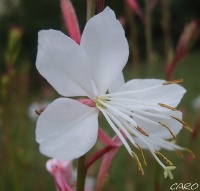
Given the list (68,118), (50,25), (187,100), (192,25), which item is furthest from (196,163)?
(50,25)

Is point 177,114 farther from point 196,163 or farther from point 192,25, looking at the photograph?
point 196,163

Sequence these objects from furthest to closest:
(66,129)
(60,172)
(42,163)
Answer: (42,163) < (60,172) < (66,129)

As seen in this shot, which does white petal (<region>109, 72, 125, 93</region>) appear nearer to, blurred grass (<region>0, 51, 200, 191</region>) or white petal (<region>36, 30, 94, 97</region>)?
white petal (<region>36, 30, 94, 97</region>)

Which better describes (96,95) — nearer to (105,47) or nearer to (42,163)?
(105,47)

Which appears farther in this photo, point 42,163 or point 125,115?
point 42,163

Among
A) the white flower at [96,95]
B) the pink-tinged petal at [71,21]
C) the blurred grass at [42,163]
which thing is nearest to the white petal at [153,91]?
the white flower at [96,95]

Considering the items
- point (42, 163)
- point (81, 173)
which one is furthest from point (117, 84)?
point (42, 163)

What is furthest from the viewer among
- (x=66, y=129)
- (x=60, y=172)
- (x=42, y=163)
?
(x=42, y=163)

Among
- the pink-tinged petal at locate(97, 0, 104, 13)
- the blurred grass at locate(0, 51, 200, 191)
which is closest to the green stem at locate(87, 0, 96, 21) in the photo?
the pink-tinged petal at locate(97, 0, 104, 13)

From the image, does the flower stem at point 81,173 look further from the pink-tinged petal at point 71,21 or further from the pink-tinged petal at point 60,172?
the pink-tinged petal at point 71,21
